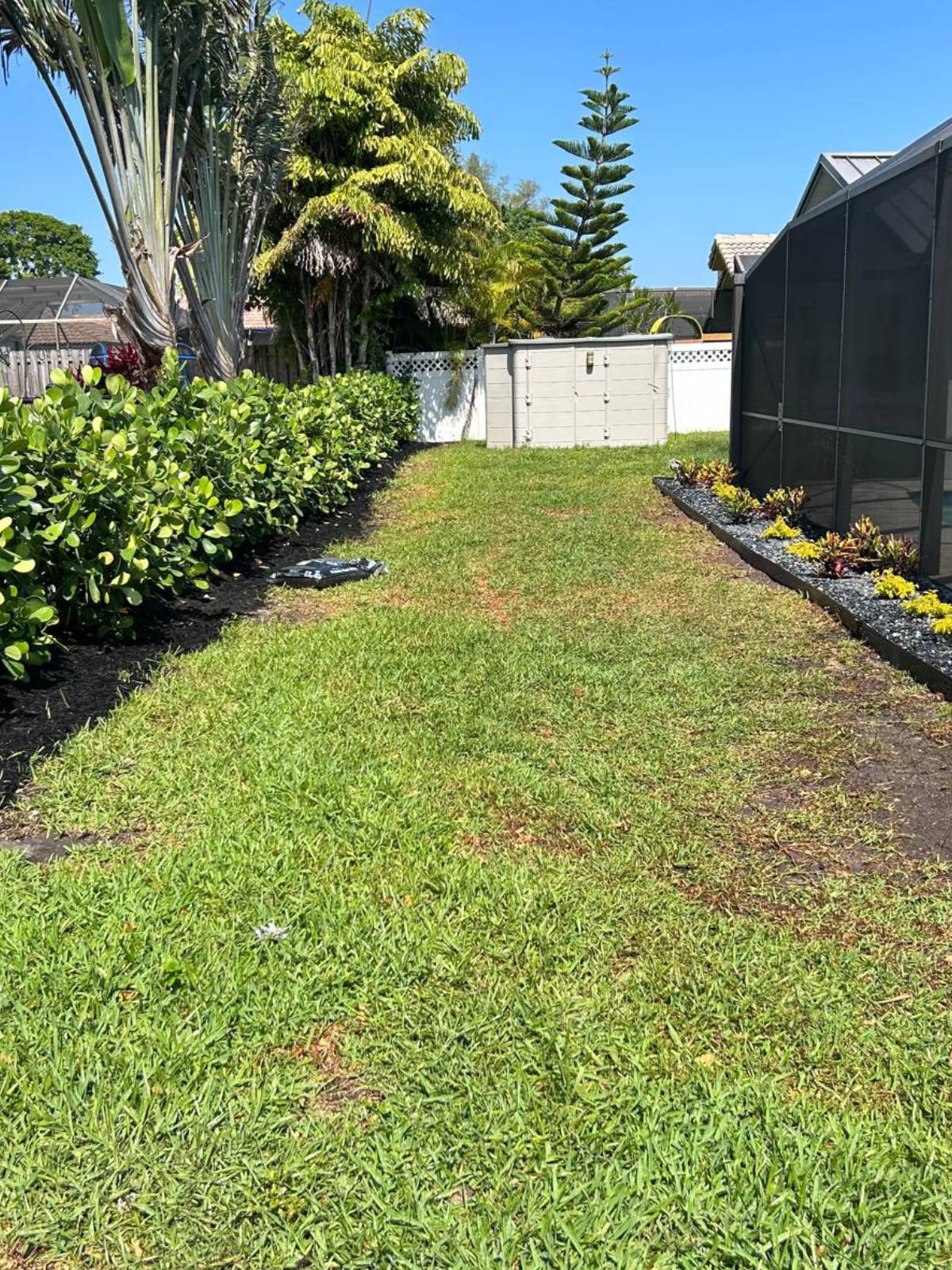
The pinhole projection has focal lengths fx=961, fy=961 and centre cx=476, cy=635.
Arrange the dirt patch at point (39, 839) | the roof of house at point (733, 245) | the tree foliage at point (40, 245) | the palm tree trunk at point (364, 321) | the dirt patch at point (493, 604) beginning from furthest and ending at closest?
1. the tree foliage at point (40, 245)
2. the roof of house at point (733, 245)
3. the palm tree trunk at point (364, 321)
4. the dirt patch at point (493, 604)
5. the dirt patch at point (39, 839)

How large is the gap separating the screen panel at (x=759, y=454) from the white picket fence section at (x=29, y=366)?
1335 centimetres

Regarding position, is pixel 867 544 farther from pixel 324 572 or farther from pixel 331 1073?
pixel 331 1073

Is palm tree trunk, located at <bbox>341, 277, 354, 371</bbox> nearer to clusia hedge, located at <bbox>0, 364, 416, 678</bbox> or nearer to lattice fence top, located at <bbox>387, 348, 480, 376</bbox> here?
lattice fence top, located at <bbox>387, 348, 480, 376</bbox>

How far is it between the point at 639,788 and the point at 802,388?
241 inches

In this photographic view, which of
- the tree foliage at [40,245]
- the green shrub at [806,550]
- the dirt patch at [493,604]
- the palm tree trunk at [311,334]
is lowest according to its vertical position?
the dirt patch at [493,604]

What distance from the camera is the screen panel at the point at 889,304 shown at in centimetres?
585

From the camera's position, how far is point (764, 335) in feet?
31.6

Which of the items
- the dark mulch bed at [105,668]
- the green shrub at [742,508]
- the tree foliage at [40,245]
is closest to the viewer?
the dark mulch bed at [105,668]

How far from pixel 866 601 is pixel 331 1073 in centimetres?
457

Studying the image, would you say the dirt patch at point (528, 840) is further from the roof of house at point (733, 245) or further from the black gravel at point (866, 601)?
the roof of house at point (733, 245)

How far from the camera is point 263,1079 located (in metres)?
2.03

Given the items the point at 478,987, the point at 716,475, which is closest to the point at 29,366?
the point at 716,475

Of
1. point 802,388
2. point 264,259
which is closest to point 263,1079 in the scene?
point 802,388

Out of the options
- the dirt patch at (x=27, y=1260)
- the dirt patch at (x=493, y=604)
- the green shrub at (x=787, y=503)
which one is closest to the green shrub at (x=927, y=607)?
the dirt patch at (x=493, y=604)
